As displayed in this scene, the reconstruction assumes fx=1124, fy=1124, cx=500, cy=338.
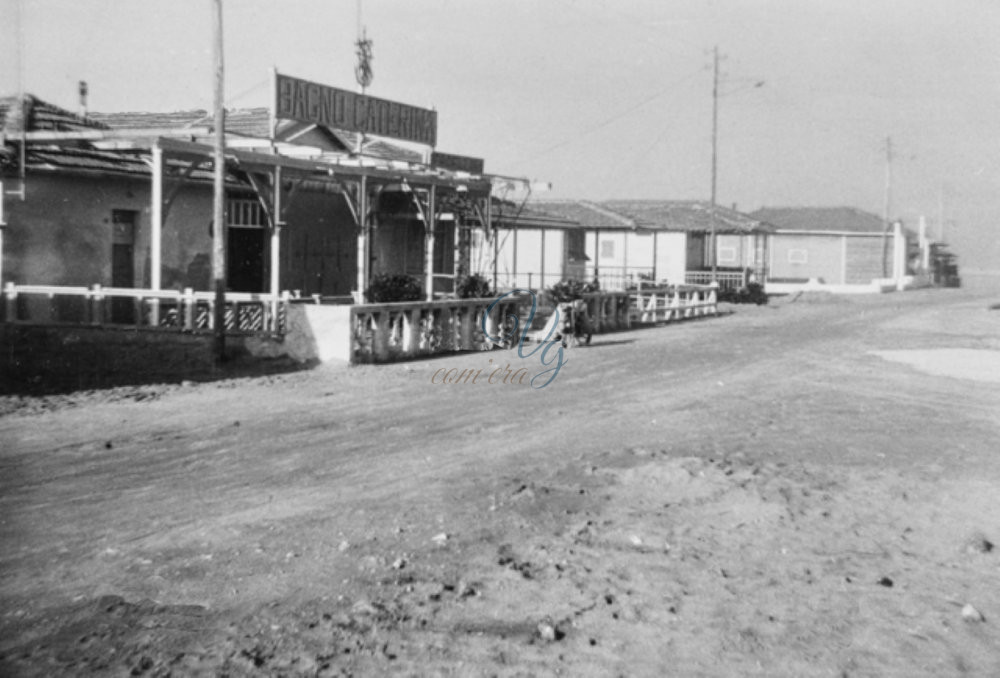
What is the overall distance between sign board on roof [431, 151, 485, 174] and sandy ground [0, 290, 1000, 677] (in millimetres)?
15442

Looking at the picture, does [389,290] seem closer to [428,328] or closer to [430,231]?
[428,328]

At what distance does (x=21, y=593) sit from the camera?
5.82 m

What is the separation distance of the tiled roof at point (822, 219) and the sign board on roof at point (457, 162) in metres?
37.6

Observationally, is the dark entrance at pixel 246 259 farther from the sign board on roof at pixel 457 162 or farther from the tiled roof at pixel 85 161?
the sign board on roof at pixel 457 162

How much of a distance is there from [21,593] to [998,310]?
38.0m

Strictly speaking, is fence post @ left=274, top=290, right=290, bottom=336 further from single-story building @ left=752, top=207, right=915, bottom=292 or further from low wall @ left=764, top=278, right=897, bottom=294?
single-story building @ left=752, top=207, right=915, bottom=292

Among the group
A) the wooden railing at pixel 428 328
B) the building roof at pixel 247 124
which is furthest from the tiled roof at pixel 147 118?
the wooden railing at pixel 428 328

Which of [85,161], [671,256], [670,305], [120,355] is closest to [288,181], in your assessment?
[85,161]

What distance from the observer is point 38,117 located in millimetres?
22734

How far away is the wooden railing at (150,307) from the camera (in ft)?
59.3

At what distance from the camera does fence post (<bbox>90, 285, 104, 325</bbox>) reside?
1856 centimetres

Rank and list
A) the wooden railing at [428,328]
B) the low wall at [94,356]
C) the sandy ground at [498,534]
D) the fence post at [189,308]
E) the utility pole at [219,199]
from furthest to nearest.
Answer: the fence post at [189,308] → the wooden railing at [428,328] → the utility pole at [219,199] → the low wall at [94,356] → the sandy ground at [498,534]

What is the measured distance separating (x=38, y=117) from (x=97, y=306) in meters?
6.21

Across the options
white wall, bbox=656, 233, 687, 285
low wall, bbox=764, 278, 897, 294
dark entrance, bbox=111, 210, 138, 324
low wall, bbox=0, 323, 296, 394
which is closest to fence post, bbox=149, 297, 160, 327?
low wall, bbox=0, 323, 296, 394
